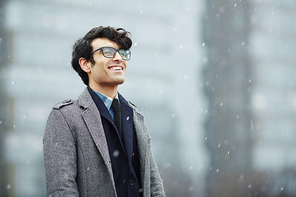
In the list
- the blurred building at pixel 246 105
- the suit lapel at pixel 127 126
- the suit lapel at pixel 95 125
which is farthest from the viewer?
the blurred building at pixel 246 105

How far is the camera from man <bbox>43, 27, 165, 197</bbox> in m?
1.60

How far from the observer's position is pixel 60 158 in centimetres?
156

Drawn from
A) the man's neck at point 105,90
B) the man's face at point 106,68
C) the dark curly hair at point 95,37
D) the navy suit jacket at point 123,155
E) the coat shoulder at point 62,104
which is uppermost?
the dark curly hair at point 95,37

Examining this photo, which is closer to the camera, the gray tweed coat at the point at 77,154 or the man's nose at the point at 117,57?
the gray tweed coat at the point at 77,154

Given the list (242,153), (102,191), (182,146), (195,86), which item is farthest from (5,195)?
(242,153)

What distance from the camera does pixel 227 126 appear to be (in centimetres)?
1189

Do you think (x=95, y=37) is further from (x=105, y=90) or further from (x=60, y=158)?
(x=60, y=158)

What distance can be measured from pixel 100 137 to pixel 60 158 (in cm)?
28

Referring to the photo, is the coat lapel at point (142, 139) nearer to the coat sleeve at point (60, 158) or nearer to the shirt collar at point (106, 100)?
the shirt collar at point (106, 100)

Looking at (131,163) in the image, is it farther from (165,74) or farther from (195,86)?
(195,86)

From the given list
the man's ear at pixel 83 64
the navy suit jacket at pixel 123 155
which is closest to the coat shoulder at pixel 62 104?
the navy suit jacket at pixel 123 155

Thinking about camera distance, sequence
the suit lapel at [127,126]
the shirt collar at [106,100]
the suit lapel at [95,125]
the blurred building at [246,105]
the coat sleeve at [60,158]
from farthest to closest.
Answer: the blurred building at [246,105] < the shirt collar at [106,100] < the suit lapel at [127,126] < the suit lapel at [95,125] < the coat sleeve at [60,158]

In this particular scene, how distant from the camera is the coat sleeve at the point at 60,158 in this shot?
1.52m

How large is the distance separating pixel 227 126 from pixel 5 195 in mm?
9333
